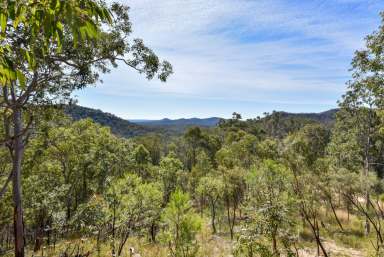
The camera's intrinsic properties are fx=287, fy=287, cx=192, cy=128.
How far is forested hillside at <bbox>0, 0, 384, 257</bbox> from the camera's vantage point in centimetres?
636

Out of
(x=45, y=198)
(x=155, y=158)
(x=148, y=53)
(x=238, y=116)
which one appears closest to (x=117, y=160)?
(x=45, y=198)

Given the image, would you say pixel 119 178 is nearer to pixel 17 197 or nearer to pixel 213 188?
pixel 213 188

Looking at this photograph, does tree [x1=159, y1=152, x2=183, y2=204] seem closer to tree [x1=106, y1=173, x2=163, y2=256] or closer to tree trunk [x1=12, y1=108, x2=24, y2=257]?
tree [x1=106, y1=173, x2=163, y2=256]

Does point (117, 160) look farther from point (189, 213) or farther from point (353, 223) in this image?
point (353, 223)

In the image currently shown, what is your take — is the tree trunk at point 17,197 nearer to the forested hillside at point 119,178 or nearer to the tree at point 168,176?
the forested hillside at point 119,178

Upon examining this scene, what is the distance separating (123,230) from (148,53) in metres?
13.4

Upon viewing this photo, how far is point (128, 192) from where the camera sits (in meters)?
16.8

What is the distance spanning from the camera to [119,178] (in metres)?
21.8

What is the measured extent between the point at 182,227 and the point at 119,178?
10.6m

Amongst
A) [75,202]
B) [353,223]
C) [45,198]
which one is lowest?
[353,223]

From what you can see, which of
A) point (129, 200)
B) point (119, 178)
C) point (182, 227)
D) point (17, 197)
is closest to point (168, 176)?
point (119, 178)

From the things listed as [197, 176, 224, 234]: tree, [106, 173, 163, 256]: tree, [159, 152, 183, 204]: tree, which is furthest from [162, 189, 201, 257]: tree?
[159, 152, 183, 204]: tree

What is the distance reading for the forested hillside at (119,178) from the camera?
6.36 meters

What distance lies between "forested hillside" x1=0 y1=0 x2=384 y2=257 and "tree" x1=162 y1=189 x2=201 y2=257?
0.05 m
